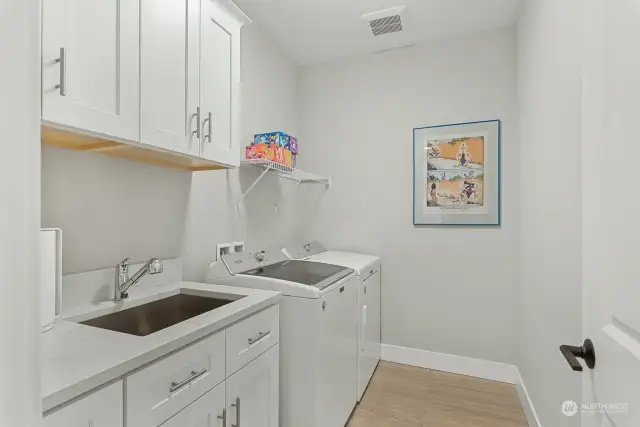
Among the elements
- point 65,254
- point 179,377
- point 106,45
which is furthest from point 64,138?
point 179,377

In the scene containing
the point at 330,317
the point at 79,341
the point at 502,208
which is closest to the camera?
the point at 79,341

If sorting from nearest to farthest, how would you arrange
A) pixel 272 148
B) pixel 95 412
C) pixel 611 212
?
pixel 611 212
pixel 95 412
pixel 272 148

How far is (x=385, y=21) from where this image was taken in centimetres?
254

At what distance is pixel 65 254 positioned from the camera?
1.35 meters

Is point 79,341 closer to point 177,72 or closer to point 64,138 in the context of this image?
point 64,138

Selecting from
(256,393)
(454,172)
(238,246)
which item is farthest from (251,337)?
(454,172)

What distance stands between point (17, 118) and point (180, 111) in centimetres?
114

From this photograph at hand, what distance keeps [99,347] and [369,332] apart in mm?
2026

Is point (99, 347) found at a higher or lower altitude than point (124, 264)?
lower

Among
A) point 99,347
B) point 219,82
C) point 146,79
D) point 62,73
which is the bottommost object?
point 99,347

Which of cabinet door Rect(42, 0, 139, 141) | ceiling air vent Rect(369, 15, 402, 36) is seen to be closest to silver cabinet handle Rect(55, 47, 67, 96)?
cabinet door Rect(42, 0, 139, 141)

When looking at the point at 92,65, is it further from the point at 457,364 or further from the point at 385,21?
the point at 457,364

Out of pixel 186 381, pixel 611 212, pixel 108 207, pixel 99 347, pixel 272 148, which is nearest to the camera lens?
pixel 611 212

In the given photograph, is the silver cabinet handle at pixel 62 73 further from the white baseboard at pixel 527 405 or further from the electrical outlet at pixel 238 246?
the white baseboard at pixel 527 405
